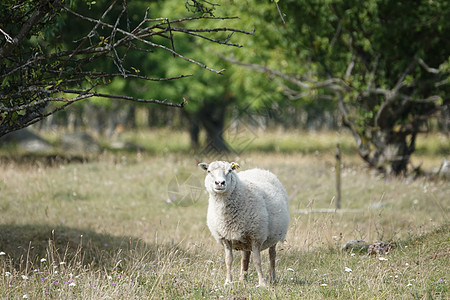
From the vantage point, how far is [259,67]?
70.6ft

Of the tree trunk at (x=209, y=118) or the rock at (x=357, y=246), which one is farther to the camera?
the tree trunk at (x=209, y=118)

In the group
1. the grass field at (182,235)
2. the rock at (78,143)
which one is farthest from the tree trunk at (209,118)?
the grass field at (182,235)

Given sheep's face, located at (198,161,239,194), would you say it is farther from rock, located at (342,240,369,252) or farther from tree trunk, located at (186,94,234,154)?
tree trunk, located at (186,94,234,154)

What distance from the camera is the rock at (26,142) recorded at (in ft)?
92.5

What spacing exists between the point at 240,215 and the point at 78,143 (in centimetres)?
2412

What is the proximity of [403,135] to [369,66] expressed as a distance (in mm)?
2876

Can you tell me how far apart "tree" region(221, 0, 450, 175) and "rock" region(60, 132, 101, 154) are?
12.3m

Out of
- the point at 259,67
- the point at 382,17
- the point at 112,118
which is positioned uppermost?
the point at 382,17

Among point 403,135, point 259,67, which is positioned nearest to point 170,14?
point 259,67

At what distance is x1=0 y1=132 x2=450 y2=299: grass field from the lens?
6.55m

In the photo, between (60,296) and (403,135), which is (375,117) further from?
(60,296)

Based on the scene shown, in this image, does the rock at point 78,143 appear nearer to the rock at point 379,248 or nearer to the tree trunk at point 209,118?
the tree trunk at point 209,118

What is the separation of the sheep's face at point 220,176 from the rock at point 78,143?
2340 cm

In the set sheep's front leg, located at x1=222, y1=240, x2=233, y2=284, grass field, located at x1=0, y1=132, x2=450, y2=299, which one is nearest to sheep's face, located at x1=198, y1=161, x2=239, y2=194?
sheep's front leg, located at x1=222, y1=240, x2=233, y2=284
